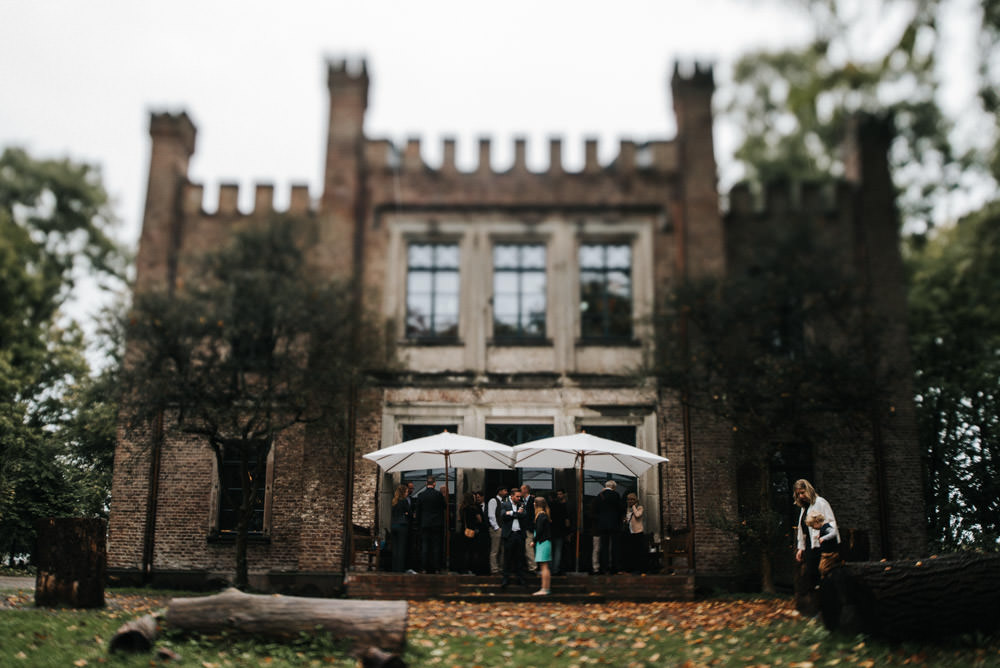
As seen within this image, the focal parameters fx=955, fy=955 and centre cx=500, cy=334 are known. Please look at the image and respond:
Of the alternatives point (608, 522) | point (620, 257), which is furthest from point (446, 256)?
point (608, 522)

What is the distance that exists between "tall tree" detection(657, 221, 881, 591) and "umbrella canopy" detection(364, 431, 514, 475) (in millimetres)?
3375

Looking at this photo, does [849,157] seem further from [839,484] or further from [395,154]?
[395,154]

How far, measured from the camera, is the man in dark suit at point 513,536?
48.9ft

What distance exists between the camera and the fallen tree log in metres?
9.71

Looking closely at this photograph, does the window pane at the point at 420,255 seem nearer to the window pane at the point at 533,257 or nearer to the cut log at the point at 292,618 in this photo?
the window pane at the point at 533,257

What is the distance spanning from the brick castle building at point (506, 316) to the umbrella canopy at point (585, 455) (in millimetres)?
1808

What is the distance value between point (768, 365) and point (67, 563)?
37.3ft

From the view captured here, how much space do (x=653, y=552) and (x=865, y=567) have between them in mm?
7264

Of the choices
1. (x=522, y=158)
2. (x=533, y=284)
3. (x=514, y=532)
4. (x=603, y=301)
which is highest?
(x=522, y=158)

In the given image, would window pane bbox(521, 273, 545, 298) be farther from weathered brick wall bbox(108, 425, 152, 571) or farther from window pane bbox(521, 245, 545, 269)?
weathered brick wall bbox(108, 425, 152, 571)

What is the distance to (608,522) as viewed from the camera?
16031mm

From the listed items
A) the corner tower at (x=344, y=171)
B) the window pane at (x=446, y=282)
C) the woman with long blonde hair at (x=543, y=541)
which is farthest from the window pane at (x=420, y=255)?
the woman with long blonde hair at (x=543, y=541)

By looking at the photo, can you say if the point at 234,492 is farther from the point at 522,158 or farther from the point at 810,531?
the point at 810,531

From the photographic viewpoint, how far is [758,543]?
16.5 m
